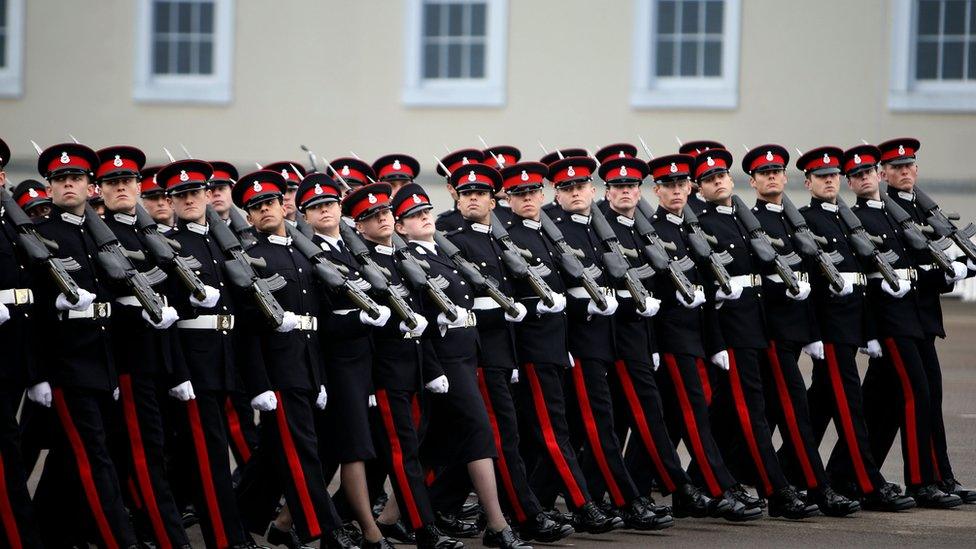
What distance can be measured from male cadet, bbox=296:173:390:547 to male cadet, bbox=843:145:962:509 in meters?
3.17

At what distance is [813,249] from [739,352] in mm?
706

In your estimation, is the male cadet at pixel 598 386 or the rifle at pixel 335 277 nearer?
the rifle at pixel 335 277

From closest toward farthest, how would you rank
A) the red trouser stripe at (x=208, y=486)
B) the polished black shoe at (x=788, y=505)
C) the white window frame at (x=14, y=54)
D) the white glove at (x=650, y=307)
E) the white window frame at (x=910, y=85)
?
the red trouser stripe at (x=208, y=486) < the white glove at (x=650, y=307) < the polished black shoe at (x=788, y=505) < the white window frame at (x=910, y=85) < the white window frame at (x=14, y=54)

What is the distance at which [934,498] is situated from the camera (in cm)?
1030

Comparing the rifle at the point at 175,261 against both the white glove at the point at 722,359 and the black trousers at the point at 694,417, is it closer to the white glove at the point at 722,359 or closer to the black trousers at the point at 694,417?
the black trousers at the point at 694,417

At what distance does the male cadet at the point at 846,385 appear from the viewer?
10.2 metres

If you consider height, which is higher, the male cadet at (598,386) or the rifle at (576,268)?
the rifle at (576,268)

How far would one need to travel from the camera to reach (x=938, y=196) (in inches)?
855

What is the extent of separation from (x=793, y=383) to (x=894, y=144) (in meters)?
1.64

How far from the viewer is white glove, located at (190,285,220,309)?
27.3 ft

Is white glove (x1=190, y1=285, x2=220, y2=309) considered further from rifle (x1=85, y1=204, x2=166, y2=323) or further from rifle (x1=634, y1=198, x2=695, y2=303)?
rifle (x1=634, y1=198, x2=695, y2=303)

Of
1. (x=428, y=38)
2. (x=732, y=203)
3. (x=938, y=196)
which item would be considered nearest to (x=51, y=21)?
(x=428, y=38)

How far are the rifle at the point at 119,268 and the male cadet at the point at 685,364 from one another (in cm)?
286

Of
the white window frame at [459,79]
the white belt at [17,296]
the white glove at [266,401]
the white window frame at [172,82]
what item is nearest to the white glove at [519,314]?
the white glove at [266,401]
